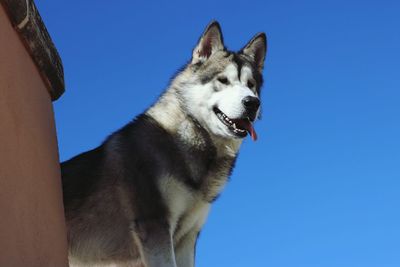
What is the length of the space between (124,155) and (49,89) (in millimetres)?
1012

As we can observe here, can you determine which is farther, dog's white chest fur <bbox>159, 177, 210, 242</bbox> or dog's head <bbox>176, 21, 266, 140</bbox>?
dog's head <bbox>176, 21, 266, 140</bbox>

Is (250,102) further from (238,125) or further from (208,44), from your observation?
(208,44)

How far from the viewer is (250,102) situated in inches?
203

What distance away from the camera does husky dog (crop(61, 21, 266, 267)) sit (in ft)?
15.2

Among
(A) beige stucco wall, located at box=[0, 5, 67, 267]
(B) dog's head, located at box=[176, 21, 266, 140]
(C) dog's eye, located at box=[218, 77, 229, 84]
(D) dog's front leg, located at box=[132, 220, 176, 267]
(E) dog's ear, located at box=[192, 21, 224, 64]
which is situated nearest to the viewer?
(A) beige stucco wall, located at box=[0, 5, 67, 267]

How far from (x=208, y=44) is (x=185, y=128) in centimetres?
104

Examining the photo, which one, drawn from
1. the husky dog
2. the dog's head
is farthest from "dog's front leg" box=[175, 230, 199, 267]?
the dog's head

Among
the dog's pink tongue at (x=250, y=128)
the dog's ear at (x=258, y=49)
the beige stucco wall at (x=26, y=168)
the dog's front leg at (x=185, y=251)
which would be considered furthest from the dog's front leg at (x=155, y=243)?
the dog's ear at (x=258, y=49)

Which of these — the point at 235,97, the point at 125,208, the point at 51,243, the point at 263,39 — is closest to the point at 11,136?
the point at 51,243

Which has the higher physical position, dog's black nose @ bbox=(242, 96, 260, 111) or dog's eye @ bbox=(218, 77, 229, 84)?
dog's eye @ bbox=(218, 77, 229, 84)

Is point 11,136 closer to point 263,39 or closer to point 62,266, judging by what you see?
point 62,266

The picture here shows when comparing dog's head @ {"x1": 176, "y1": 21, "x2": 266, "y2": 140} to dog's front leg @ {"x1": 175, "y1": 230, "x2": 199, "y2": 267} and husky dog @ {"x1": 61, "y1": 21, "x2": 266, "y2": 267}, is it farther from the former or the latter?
dog's front leg @ {"x1": 175, "y1": 230, "x2": 199, "y2": 267}

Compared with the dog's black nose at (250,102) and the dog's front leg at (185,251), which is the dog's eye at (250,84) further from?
the dog's front leg at (185,251)

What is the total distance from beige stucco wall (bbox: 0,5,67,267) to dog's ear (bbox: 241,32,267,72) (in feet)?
8.07
